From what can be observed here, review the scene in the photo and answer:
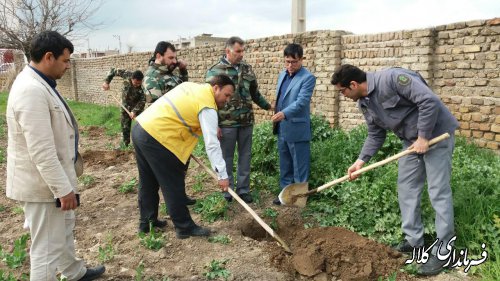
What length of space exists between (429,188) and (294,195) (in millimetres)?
1549

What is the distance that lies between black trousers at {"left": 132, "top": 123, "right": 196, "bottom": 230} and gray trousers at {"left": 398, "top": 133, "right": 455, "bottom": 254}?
1.97 meters

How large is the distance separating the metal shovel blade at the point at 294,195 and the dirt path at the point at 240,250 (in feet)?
0.41

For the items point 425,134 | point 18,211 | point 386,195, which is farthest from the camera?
point 18,211

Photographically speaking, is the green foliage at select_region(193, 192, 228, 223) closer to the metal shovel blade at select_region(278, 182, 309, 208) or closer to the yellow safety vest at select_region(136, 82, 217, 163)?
the metal shovel blade at select_region(278, 182, 309, 208)

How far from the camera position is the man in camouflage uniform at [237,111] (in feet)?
14.4

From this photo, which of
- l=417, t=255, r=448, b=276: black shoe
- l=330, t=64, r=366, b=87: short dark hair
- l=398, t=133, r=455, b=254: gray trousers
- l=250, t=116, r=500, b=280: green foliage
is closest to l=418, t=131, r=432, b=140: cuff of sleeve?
l=398, t=133, r=455, b=254: gray trousers

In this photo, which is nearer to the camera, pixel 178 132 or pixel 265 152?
pixel 178 132

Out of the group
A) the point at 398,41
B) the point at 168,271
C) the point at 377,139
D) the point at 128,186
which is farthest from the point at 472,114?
the point at 128,186

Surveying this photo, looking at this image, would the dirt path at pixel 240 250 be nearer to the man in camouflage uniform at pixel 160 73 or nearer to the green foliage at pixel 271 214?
the green foliage at pixel 271 214

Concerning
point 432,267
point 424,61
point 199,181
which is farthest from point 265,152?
point 432,267

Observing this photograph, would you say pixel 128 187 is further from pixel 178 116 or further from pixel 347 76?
pixel 347 76

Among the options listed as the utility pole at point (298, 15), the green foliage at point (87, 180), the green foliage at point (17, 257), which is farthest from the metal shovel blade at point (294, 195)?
the utility pole at point (298, 15)

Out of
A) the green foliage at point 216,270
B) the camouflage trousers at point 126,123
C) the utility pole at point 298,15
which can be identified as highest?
the utility pole at point 298,15

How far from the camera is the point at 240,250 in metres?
3.57
